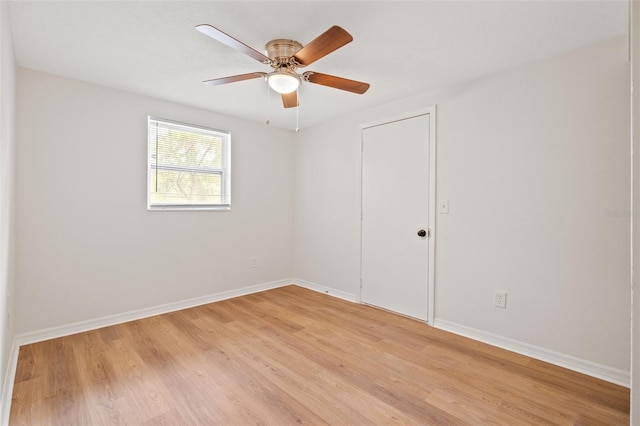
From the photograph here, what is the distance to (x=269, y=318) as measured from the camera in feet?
10.4

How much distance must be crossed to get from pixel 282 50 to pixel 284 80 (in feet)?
0.65

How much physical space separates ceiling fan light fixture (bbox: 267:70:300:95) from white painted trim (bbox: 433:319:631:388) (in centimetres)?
257

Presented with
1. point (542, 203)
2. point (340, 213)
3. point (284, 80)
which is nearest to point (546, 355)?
point (542, 203)

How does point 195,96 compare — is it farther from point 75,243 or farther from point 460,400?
point 460,400

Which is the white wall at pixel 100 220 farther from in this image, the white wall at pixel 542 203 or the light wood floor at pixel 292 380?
the white wall at pixel 542 203

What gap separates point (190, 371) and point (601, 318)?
2.97 meters

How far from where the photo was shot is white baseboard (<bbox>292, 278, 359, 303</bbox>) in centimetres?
381

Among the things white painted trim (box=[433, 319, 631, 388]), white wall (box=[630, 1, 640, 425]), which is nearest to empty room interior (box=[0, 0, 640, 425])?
white painted trim (box=[433, 319, 631, 388])

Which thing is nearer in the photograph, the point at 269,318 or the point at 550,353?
the point at 550,353

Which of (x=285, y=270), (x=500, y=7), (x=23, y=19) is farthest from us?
(x=285, y=270)

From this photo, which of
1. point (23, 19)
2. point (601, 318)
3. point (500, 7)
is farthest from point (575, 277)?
point (23, 19)

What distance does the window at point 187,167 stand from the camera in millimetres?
3295

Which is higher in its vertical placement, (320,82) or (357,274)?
(320,82)

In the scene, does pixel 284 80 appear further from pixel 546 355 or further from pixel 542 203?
pixel 546 355
